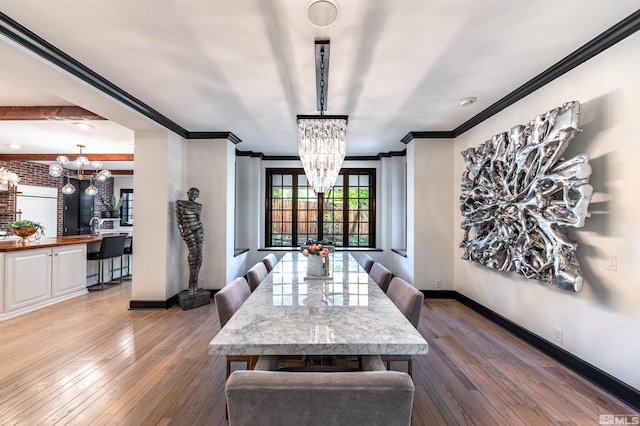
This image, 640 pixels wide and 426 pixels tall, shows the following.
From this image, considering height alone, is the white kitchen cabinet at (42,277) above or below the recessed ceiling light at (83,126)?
below

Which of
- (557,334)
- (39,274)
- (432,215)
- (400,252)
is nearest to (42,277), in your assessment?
(39,274)

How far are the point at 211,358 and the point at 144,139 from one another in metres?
3.16

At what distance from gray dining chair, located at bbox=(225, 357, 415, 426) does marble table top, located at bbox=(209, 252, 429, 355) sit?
33 centimetres

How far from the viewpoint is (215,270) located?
462 centimetres

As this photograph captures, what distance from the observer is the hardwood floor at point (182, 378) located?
6.23 feet

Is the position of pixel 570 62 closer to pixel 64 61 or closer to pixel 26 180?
pixel 64 61

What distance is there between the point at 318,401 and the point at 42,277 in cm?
500

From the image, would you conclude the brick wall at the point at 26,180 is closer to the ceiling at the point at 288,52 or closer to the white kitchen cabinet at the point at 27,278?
the white kitchen cabinet at the point at 27,278

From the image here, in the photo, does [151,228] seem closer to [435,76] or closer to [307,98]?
[307,98]

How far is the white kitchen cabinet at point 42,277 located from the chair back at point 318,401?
451 cm

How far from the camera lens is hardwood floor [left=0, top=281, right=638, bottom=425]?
1.90m

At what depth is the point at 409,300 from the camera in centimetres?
201

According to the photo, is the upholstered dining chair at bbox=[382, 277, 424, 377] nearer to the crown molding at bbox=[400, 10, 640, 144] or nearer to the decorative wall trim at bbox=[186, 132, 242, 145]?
the crown molding at bbox=[400, 10, 640, 144]

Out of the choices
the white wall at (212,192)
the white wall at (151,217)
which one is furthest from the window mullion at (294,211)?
the white wall at (151,217)
